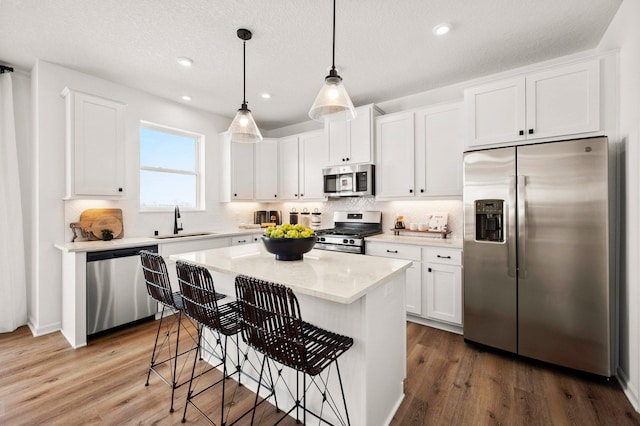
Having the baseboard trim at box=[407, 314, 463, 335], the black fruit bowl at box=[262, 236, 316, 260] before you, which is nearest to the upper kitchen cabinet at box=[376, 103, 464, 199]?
the baseboard trim at box=[407, 314, 463, 335]

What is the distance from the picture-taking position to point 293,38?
8.35 ft

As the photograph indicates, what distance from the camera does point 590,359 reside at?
2.19 m

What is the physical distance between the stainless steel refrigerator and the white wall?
12 centimetres

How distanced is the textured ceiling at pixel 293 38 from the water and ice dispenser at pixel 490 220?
1437 millimetres

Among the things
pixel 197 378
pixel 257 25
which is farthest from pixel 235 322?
pixel 257 25

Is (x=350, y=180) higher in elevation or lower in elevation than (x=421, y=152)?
lower

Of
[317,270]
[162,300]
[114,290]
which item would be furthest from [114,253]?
[317,270]

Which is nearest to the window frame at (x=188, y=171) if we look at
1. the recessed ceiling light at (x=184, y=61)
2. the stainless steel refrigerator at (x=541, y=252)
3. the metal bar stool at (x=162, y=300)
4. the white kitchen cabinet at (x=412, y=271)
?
the recessed ceiling light at (x=184, y=61)

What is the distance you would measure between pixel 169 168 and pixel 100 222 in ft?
3.82

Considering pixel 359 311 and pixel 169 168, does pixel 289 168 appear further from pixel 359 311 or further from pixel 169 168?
pixel 359 311

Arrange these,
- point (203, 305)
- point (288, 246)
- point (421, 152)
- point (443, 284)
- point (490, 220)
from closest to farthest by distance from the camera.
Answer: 1. point (203, 305)
2. point (288, 246)
3. point (490, 220)
4. point (443, 284)
5. point (421, 152)

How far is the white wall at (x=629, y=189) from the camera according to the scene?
6.42 ft

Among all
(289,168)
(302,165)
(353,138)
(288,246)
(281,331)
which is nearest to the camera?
(281,331)

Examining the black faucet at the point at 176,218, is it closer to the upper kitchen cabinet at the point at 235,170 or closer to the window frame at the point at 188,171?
the window frame at the point at 188,171
